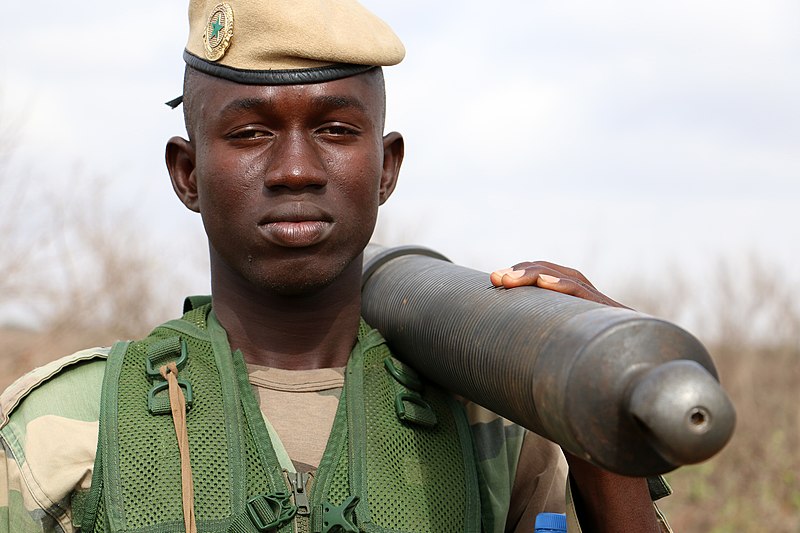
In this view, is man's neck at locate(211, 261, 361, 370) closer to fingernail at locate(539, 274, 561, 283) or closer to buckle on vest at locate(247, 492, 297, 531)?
buckle on vest at locate(247, 492, 297, 531)

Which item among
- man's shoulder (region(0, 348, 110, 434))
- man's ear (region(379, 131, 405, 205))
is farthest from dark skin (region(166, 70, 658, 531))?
man's shoulder (region(0, 348, 110, 434))

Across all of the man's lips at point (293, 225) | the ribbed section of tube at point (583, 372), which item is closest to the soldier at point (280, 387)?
the man's lips at point (293, 225)

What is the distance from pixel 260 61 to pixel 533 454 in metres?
1.15

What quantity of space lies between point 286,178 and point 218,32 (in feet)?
1.45

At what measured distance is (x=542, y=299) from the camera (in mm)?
2102

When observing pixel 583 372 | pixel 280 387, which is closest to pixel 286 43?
pixel 280 387

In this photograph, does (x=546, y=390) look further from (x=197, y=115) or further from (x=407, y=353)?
(x=197, y=115)

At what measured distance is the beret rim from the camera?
8.25 ft

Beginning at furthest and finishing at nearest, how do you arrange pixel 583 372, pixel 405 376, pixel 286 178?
pixel 405 376, pixel 286 178, pixel 583 372

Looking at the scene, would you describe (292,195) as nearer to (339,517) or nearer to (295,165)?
(295,165)

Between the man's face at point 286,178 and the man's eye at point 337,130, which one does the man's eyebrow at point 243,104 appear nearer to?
the man's face at point 286,178

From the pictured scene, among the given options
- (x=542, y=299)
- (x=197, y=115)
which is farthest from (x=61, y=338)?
(x=542, y=299)

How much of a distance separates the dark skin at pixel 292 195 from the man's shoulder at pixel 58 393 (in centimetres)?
38

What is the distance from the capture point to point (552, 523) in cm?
244
